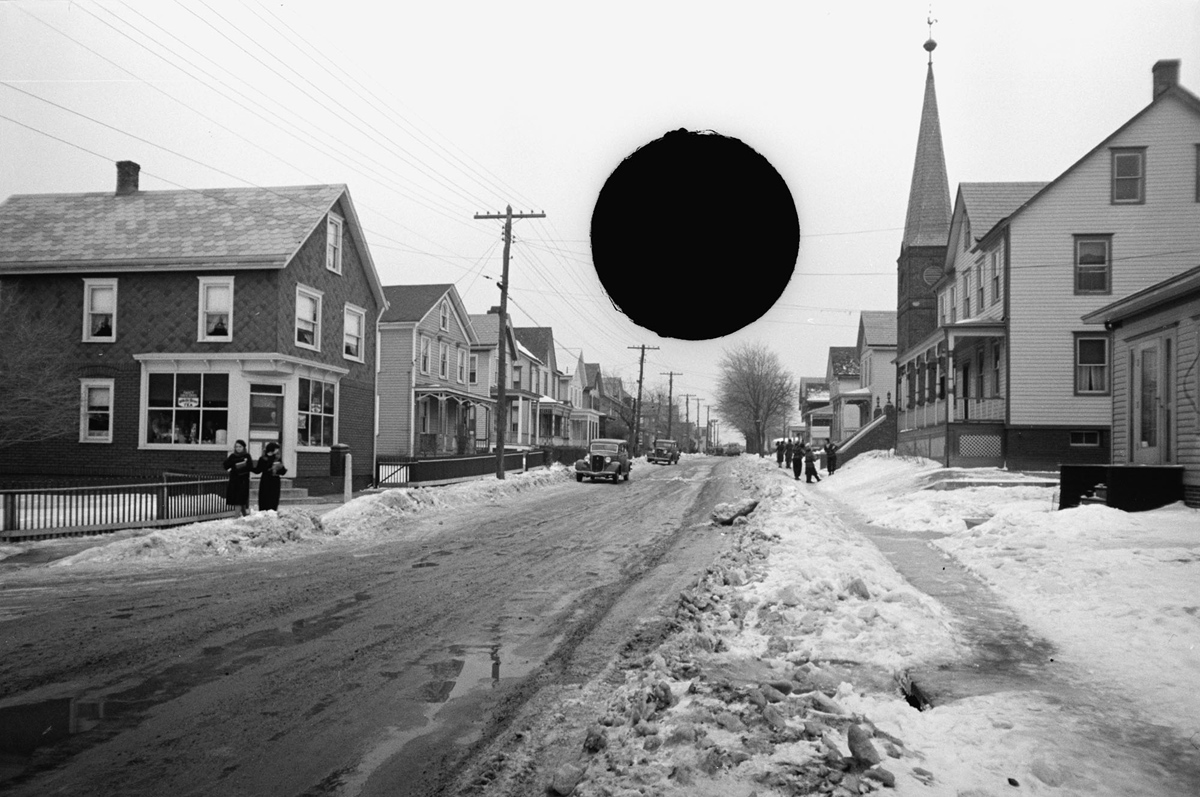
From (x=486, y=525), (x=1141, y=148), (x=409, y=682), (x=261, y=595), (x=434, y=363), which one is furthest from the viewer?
(x=434, y=363)

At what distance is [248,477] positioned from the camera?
16734 mm

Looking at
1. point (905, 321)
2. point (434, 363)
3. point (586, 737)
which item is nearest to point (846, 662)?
point (586, 737)

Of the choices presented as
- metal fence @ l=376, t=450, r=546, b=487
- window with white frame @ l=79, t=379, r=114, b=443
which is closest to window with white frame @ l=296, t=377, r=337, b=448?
metal fence @ l=376, t=450, r=546, b=487

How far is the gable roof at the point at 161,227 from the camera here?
81.6ft

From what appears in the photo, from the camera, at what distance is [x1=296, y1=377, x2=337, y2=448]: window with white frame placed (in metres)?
25.7

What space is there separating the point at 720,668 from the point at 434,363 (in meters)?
37.3

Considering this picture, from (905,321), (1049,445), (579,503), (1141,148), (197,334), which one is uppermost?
(1141,148)

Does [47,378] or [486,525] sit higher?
[47,378]

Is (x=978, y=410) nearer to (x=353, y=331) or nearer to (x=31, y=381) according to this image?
(x=353, y=331)

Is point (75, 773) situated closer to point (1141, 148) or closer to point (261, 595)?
point (261, 595)

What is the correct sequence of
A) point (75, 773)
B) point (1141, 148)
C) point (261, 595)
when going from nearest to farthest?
point (75, 773) → point (261, 595) → point (1141, 148)

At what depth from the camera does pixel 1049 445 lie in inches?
1087

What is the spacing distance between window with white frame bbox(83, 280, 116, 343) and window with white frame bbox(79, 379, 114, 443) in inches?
52.1

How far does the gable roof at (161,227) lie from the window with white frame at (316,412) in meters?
4.09
